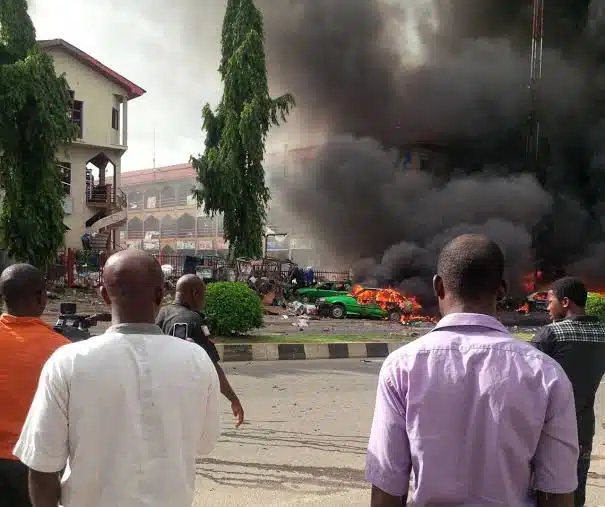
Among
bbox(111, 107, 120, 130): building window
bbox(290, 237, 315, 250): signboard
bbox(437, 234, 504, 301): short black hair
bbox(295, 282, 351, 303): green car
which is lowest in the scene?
bbox(295, 282, 351, 303): green car

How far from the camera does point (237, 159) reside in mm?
20984

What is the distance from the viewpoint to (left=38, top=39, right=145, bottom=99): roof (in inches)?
958

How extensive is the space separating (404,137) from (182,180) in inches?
1077

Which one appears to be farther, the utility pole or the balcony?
the balcony

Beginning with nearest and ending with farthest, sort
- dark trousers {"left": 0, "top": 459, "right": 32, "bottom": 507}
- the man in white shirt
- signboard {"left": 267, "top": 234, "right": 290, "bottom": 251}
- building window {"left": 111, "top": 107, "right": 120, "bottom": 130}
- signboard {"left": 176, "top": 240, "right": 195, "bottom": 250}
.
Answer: the man in white shirt, dark trousers {"left": 0, "top": 459, "right": 32, "bottom": 507}, building window {"left": 111, "top": 107, "right": 120, "bottom": 130}, signboard {"left": 267, "top": 234, "right": 290, "bottom": 251}, signboard {"left": 176, "top": 240, "right": 195, "bottom": 250}

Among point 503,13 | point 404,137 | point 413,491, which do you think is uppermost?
point 503,13

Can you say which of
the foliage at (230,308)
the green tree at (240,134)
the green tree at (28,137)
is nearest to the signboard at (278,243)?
the green tree at (240,134)

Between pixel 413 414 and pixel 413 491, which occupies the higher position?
pixel 413 414

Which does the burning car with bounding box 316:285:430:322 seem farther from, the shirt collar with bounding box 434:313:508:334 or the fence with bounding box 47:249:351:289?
the shirt collar with bounding box 434:313:508:334

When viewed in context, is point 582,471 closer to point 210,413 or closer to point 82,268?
point 210,413

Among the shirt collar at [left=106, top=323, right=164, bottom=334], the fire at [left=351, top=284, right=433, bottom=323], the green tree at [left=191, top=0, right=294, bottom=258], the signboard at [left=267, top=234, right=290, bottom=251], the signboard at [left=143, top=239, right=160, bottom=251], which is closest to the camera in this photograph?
the shirt collar at [left=106, top=323, right=164, bottom=334]

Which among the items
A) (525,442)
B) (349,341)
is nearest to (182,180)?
(349,341)

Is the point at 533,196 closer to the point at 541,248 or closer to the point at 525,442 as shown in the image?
the point at 541,248

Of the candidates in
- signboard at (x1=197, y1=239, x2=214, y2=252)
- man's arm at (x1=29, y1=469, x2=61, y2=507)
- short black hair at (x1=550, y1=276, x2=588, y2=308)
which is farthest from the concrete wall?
man's arm at (x1=29, y1=469, x2=61, y2=507)
